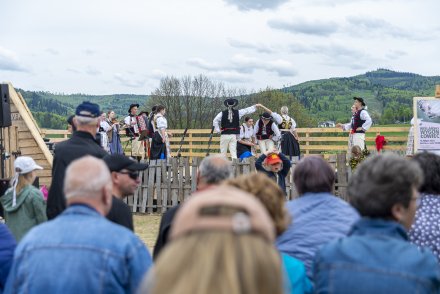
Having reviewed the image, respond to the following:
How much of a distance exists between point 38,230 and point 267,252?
1.51m

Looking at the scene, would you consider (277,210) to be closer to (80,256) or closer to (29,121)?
(80,256)

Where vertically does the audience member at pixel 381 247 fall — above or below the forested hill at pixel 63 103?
below

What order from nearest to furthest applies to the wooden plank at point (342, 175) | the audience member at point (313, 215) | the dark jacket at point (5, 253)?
1. the audience member at point (313, 215)
2. the dark jacket at point (5, 253)
3. the wooden plank at point (342, 175)

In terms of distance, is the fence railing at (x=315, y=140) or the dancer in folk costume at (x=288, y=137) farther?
the fence railing at (x=315, y=140)

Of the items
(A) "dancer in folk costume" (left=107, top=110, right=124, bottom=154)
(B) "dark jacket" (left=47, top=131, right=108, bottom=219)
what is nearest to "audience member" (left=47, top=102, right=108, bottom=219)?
(B) "dark jacket" (left=47, top=131, right=108, bottom=219)

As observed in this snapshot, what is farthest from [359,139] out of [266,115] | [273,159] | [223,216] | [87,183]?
[223,216]

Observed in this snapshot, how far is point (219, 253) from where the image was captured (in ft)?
3.72

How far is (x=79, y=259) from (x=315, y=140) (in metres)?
19.8

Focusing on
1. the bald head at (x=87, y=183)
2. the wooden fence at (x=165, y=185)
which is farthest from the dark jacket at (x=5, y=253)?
the wooden fence at (x=165, y=185)

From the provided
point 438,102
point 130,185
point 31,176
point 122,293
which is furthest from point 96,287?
point 438,102

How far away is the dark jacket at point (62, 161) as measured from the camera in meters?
4.71

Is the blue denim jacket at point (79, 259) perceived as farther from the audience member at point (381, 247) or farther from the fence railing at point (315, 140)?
the fence railing at point (315, 140)

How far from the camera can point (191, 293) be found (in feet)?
3.61

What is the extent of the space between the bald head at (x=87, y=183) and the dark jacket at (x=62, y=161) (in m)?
2.20
